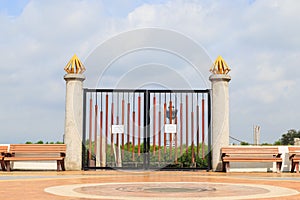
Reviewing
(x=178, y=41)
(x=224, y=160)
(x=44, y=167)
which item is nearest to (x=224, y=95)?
(x=224, y=160)

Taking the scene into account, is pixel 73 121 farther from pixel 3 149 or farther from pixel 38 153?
pixel 3 149

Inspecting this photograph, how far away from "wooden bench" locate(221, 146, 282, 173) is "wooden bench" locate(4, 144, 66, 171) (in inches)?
207

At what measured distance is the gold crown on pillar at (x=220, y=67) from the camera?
14961mm

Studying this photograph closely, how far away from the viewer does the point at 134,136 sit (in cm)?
1452

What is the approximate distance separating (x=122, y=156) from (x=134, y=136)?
100 centimetres

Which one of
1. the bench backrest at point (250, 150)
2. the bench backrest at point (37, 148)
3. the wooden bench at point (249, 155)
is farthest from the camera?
the bench backrest at point (37, 148)

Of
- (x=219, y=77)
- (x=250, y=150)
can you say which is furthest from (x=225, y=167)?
(x=219, y=77)

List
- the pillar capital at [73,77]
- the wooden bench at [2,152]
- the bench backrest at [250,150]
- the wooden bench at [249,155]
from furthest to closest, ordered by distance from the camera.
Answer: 1. the pillar capital at [73,77]
2. the bench backrest at [250,150]
3. the wooden bench at [2,152]
4. the wooden bench at [249,155]

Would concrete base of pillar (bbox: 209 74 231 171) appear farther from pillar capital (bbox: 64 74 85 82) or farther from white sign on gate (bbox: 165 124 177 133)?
pillar capital (bbox: 64 74 85 82)

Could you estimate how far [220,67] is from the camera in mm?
14938

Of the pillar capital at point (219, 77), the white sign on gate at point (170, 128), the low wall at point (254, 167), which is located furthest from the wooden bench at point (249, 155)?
the pillar capital at point (219, 77)

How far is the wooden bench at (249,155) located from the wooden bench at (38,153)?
525cm

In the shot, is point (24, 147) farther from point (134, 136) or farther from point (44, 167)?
point (134, 136)

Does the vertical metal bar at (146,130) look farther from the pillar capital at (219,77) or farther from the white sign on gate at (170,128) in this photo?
the pillar capital at (219,77)
